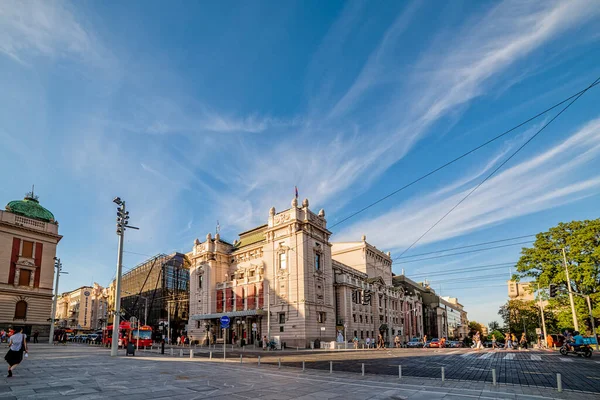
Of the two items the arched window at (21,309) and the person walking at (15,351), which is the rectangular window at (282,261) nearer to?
the arched window at (21,309)

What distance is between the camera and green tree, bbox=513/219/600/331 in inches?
1457

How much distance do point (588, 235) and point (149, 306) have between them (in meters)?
85.2

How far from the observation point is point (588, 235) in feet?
124

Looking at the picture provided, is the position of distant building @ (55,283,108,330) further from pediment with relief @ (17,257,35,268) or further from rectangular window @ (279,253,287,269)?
rectangular window @ (279,253,287,269)

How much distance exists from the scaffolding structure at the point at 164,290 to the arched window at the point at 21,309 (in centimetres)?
2694

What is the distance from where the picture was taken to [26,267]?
174ft

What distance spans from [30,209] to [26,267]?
423 inches

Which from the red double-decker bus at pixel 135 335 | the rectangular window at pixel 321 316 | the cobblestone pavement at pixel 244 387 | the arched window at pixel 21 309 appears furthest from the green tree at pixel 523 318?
the arched window at pixel 21 309

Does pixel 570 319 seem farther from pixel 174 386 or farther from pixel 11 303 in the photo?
pixel 11 303

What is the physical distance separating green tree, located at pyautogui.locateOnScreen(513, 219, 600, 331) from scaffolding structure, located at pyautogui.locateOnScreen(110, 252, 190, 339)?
64.6m

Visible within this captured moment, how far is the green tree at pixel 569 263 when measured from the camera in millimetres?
37000

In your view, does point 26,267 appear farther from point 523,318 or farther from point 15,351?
point 523,318

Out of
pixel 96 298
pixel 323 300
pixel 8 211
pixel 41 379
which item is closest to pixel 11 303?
pixel 8 211

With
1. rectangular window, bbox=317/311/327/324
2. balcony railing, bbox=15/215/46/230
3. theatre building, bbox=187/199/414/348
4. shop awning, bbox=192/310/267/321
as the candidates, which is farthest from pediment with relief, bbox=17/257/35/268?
rectangular window, bbox=317/311/327/324
